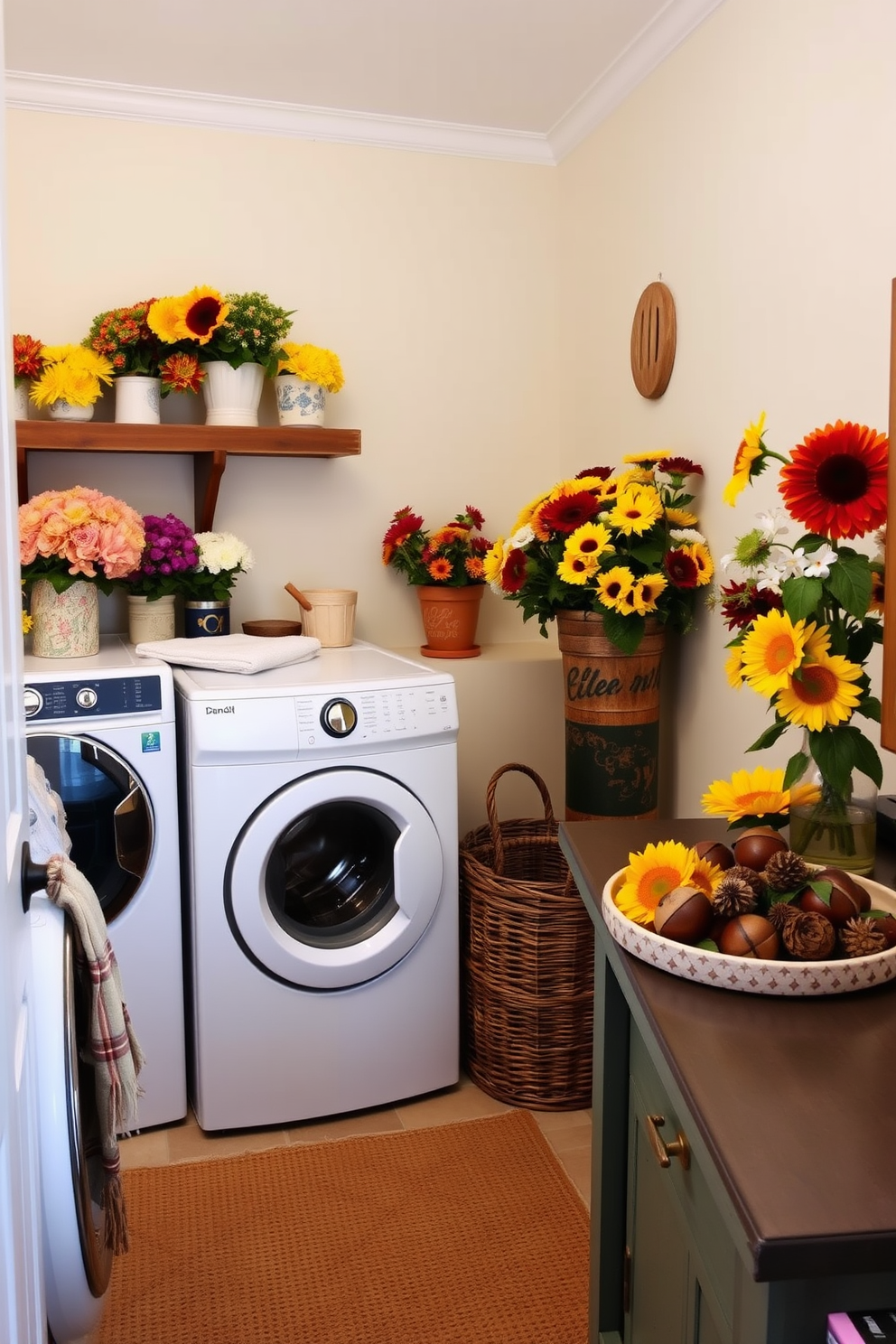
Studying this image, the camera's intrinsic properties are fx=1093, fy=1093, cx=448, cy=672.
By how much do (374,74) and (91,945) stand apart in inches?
93.6

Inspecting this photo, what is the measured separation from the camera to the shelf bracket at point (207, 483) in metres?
2.80

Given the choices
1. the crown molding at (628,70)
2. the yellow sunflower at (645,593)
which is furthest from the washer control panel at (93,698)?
the crown molding at (628,70)

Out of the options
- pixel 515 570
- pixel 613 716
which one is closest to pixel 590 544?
pixel 515 570

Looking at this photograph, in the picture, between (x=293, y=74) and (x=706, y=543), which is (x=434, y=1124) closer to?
(x=706, y=543)

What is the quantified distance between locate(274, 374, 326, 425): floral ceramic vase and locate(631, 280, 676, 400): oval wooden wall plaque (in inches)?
32.7

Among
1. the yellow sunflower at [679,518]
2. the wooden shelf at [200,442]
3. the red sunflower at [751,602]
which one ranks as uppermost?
the wooden shelf at [200,442]

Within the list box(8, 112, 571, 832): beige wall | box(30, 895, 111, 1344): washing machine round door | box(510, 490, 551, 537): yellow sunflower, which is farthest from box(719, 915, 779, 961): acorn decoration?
box(8, 112, 571, 832): beige wall

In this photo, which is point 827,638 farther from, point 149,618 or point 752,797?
point 149,618

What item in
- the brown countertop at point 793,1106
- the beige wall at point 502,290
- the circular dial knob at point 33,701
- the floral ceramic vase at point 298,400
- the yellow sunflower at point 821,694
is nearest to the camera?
the brown countertop at point 793,1106

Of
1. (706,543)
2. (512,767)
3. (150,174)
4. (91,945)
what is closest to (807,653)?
(91,945)

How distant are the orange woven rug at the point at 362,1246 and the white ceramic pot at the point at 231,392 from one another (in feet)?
5.84

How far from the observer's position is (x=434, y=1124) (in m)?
2.48

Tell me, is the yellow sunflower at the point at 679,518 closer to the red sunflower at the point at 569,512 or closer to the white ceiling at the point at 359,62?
the red sunflower at the point at 569,512

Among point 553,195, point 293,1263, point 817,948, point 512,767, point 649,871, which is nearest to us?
point 817,948
